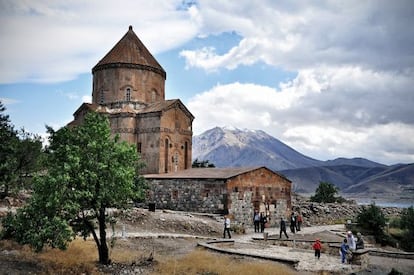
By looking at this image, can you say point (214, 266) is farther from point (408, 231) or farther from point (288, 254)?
point (408, 231)

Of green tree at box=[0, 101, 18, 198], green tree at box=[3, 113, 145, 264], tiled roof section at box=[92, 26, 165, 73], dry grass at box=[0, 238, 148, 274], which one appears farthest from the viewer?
tiled roof section at box=[92, 26, 165, 73]

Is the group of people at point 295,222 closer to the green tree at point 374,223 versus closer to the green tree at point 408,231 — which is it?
the green tree at point 374,223

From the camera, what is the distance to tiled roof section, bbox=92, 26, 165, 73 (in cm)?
3697

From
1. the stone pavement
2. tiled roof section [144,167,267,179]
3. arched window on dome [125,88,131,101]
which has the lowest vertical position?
the stone pavement

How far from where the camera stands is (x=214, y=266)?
50.9 ft

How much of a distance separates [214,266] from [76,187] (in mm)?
5715

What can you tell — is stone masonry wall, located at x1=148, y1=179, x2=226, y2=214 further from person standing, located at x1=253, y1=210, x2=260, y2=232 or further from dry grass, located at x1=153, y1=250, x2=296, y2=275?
dry grass, located at x1=153, y1=250, x2=296, y2=275

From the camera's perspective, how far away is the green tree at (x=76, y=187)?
1370 cm

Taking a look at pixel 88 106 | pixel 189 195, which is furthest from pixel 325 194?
pixel 88 106

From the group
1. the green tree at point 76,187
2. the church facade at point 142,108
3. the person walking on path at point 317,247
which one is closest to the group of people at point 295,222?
the person walking on path at point 317,247

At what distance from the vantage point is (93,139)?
15289 mm

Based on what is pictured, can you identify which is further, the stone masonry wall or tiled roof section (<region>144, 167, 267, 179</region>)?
tiled roof section (<region>144, 167, 267, 179</region>)

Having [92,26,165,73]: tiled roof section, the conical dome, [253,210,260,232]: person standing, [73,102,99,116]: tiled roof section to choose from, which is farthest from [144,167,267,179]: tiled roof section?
[92,26,165,73]: tiled roof section

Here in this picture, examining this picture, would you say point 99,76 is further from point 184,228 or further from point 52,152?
point 52,152
